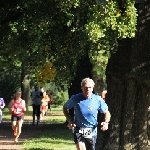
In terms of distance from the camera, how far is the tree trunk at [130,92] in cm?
1455

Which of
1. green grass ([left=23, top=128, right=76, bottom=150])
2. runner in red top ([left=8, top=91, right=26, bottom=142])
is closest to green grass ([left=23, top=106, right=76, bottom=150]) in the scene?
green grass ([left=23, top=128, right=76, bottom=150])

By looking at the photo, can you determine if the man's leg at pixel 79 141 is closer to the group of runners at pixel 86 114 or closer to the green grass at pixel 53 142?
the group of runners at pixel 86 114

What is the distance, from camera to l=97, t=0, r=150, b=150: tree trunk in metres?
14.5

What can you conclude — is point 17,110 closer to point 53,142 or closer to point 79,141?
point 53,142

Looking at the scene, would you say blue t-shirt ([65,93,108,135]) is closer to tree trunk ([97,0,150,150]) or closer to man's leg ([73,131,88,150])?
man's leg ([73,131,88,150])

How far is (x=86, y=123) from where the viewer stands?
10.5m

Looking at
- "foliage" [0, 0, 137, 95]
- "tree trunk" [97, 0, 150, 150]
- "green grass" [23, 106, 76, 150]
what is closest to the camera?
"foliage" [0, 0, 137, 95]

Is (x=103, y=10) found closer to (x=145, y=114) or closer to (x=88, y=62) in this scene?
(x=145, y=114)

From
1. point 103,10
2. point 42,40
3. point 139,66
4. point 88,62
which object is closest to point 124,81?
point 139,66

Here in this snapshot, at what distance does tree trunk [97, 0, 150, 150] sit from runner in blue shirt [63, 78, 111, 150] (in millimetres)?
4112

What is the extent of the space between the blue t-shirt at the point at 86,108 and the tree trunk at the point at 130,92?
4178mm

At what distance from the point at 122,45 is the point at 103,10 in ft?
12.9

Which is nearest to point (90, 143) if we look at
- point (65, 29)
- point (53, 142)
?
point (65, 29)

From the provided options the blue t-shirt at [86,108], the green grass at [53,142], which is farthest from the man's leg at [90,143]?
the green grass at [53,142]
